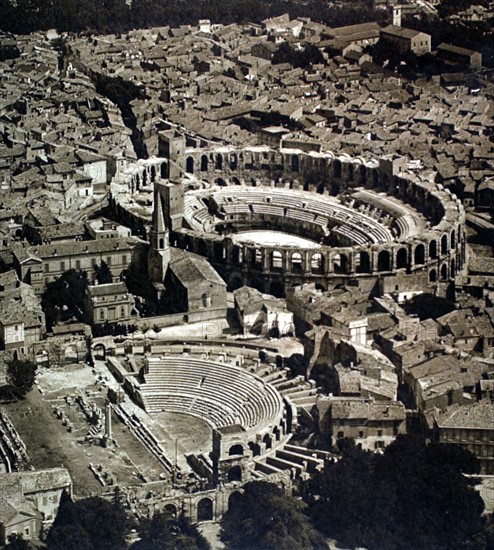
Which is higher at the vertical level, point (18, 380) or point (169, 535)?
point (18, 380)

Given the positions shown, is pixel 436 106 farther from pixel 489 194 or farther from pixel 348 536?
pixel 348 536

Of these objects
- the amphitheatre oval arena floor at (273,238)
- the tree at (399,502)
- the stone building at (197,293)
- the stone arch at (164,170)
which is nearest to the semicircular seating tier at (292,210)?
the amphitheatre oval arena floor at (273,238)

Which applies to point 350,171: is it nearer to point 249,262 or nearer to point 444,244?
point 444,244

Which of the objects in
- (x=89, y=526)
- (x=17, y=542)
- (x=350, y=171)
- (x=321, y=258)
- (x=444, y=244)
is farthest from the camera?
(x=350, y=171)

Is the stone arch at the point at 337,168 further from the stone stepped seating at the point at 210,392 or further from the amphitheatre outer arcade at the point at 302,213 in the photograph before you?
the stone stepped seating at the point at 210,392

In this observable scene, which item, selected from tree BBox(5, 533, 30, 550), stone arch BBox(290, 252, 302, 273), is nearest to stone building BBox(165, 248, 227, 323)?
stone arch BBox(290, 252, 302, 273)

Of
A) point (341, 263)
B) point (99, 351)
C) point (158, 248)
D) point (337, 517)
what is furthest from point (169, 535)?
point (341, 263)
